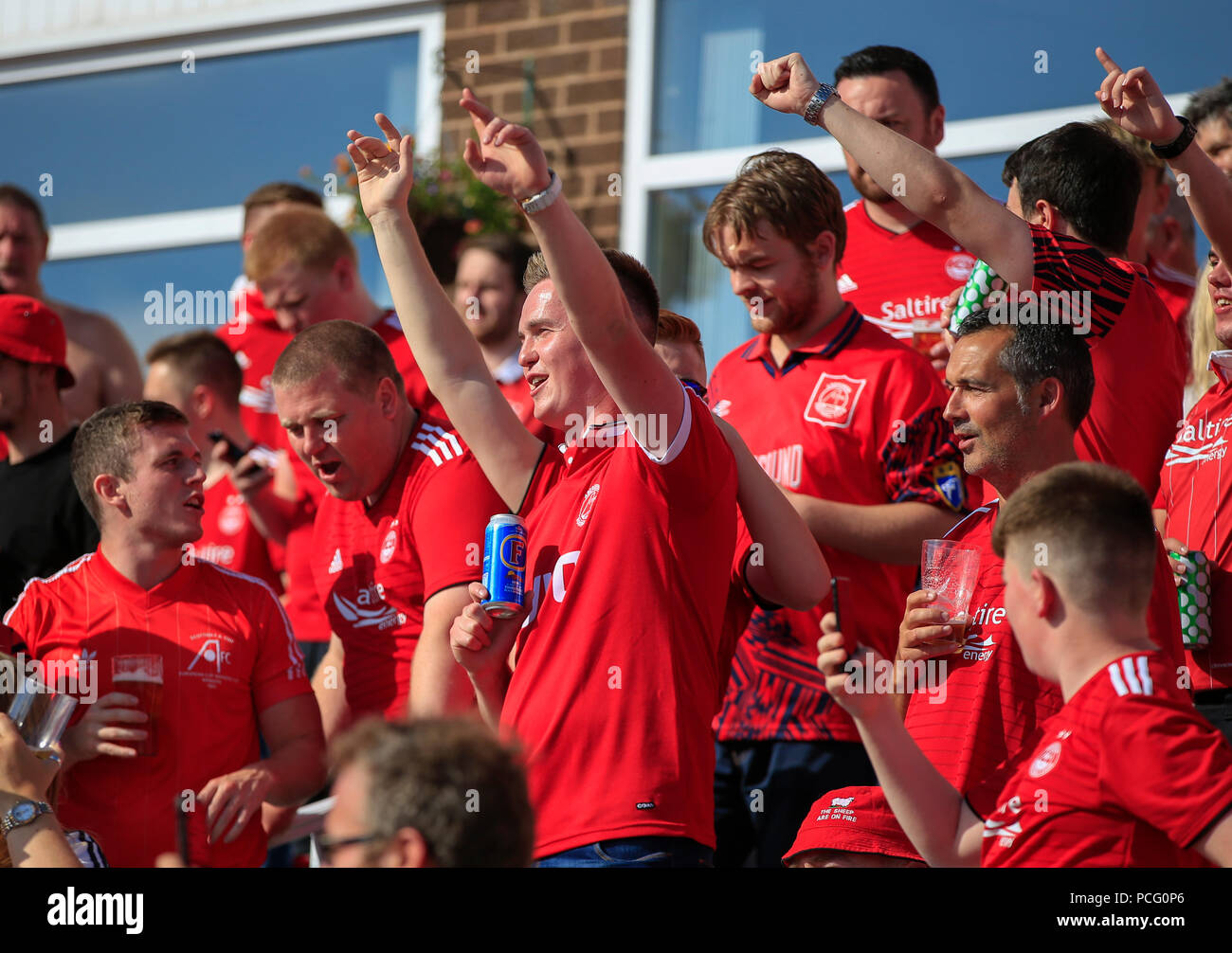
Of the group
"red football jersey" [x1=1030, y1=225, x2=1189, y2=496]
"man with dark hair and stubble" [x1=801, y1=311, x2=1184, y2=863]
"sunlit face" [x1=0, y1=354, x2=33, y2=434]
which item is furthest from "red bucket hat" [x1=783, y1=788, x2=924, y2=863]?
"sunlit face" [x1=0, y1=354, x2=33, y2=434]

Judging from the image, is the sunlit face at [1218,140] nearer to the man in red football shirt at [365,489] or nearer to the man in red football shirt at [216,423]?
the man in red football shirt at [365,489]

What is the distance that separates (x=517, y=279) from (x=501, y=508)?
2.13m

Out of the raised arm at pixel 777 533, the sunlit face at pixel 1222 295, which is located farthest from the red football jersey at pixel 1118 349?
the raised arm at pixel 777 533

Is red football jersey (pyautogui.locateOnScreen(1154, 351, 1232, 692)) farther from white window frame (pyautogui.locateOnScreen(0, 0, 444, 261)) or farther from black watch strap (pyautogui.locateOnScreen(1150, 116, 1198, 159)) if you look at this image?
white window frame (pyautogui.locateOnScreen(0, 0, 444, 261))

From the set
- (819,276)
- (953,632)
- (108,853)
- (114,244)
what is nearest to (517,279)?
(819,276)

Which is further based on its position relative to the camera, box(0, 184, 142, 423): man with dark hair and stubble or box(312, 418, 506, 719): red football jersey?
box(0, 184, 142, 423): man with dark hair and stubble

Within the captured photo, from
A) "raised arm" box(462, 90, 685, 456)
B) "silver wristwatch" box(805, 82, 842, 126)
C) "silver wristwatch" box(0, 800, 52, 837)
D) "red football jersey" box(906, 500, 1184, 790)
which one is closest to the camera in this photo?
"raised arm" box(462, 90, 685, 456)

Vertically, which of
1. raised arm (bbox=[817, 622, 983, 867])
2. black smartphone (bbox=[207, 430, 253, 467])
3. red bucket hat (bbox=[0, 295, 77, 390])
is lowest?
raised arm (bbox=[817, 622, 983, 867])

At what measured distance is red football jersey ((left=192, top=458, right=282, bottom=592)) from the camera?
5941mm

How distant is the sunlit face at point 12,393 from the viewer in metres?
5.28

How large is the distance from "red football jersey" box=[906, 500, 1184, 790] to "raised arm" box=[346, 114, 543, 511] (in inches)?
42.3

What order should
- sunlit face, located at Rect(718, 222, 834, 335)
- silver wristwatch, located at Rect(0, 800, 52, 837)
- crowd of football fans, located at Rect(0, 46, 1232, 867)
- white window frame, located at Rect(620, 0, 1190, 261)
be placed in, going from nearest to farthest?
crowd of football fans, located at Rect(0, 46, 1232, 867) < silver wristwatch, located at Rect(0, 800, 52, 837) < sunlit face, located at Rect(718, 222, 834, 335) < white window frame, located at Rect(620, 0, 1190, 261)

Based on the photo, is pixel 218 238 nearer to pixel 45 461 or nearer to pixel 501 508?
pixel 45 461

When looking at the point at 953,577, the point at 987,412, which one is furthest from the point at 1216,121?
the point at 953,577
